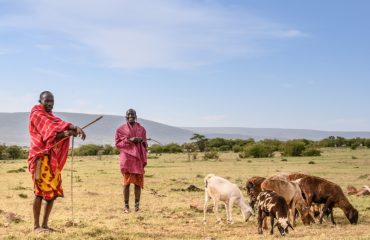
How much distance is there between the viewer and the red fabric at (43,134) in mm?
10086

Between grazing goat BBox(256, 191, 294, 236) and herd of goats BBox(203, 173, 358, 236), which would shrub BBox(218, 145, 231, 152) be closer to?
herd of goats BBox(203, 173, 358, 236)

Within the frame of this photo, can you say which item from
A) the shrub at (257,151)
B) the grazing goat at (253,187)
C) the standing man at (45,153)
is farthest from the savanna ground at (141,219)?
the shrub at (257,151)

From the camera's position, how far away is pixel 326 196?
12.9m

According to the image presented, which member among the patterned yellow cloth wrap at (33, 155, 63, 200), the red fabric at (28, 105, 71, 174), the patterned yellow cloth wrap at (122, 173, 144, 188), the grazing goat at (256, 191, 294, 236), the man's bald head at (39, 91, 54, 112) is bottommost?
the grazing goat at (256, 191, 294, 236)

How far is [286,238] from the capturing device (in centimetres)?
1054

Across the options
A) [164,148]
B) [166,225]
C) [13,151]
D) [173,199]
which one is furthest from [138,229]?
[164,148]

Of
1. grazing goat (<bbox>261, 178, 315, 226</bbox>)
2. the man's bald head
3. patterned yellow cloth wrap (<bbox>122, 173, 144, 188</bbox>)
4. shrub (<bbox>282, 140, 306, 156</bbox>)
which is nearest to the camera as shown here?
the man's bald head

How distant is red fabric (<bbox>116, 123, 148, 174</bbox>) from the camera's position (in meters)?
14.9

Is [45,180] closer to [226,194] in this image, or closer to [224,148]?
[226,194]

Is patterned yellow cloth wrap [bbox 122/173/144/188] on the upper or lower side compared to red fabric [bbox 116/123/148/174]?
lower

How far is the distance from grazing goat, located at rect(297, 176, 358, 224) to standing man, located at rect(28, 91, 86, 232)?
588 centimetres

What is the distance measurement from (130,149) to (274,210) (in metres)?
5.44

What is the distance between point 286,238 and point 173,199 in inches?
311

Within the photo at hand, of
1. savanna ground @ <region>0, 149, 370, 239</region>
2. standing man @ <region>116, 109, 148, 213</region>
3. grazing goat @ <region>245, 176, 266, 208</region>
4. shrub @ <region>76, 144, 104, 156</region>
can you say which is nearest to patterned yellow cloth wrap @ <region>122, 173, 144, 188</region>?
standing man @ <region>116, 109, 148, 213</region>
